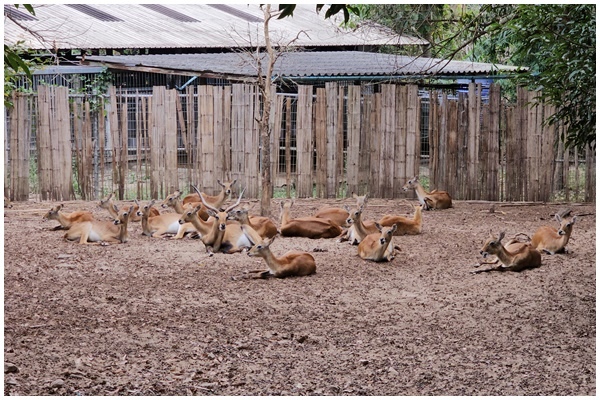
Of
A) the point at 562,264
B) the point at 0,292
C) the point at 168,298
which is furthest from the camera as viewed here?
the point at 562,264

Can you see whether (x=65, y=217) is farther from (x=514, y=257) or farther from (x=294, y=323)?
(x=514, y=257)

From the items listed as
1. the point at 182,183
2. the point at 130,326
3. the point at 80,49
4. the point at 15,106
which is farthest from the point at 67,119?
the point at 130,326

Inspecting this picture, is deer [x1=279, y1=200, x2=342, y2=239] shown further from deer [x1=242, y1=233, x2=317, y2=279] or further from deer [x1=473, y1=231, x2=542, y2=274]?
deer [x1=473, y1=231, x2=542, y2=274]

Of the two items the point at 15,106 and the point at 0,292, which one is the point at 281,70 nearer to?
the point at 15,106

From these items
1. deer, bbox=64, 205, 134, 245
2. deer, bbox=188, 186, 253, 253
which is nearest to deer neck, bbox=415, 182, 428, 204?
deer, bbox=188, 186, 253, 253

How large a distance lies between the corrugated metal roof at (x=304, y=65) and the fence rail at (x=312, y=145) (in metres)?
1.75

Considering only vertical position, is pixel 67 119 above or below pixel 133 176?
above

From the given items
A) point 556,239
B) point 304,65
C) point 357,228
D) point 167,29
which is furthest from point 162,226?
point 167,29

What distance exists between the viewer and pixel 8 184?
1250 centimetres

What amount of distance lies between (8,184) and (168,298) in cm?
654

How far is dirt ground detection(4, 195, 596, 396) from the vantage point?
191 inches

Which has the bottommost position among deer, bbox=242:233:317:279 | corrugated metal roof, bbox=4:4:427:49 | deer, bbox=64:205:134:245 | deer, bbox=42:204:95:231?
deer, bbox=242:233:317:279

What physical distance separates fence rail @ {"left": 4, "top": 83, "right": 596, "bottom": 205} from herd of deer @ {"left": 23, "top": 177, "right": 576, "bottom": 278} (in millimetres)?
1977

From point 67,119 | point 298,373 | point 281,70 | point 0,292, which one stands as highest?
point 281,70
